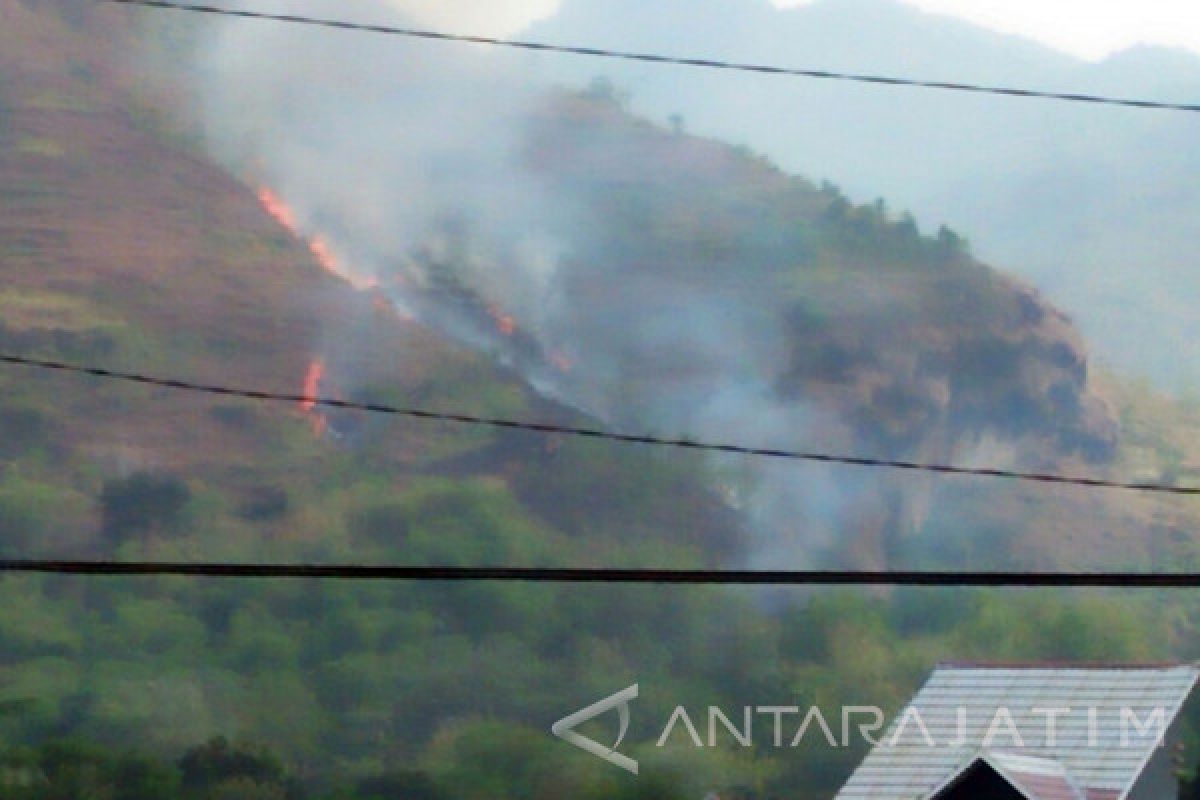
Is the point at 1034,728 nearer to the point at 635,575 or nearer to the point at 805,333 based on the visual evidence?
the point at 635,575

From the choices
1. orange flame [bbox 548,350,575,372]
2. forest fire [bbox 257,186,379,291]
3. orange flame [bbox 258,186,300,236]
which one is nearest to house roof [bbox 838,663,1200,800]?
orange flame [bbox 548,350,575,372]

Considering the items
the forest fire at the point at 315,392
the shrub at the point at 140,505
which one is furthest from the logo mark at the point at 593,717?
the forest fire at the point at 315,392

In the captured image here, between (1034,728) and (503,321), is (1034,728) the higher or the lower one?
the lower one

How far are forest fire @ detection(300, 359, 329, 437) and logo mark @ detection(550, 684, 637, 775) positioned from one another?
80.6ft

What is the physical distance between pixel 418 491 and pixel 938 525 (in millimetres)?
29260

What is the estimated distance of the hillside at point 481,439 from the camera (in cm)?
9488

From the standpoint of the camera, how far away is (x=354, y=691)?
102m

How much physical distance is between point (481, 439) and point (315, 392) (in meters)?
10.6

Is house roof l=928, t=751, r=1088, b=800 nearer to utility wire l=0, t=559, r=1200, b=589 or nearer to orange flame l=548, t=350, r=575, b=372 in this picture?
utility wire l=0, t=559, r=1200, b=589

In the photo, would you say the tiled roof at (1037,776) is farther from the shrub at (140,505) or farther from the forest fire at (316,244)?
the forest fire at (316,244)

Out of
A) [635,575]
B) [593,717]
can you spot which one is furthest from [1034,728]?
[593,717]

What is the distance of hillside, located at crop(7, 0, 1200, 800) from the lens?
94.9m

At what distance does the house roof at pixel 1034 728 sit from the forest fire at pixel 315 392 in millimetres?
80179

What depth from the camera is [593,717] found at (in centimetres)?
10294
